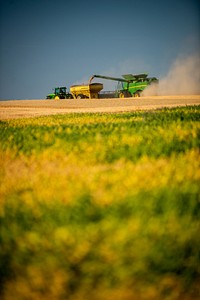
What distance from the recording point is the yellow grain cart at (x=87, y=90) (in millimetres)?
34500

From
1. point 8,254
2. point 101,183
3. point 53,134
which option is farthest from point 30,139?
point 8,254

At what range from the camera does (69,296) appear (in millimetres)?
2193

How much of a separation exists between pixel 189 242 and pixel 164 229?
271mm

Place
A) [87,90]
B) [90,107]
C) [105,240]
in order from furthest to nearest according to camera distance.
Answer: [87,90], [90,107], [105,240]

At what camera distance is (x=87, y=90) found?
34.6m

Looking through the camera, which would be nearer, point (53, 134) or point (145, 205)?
point (145, 205)

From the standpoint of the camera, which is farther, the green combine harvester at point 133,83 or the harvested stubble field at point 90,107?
the green combine harvester at point 133,83

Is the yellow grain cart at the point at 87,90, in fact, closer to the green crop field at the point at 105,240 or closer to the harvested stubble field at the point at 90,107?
the harvested stubble field at the point at 90,107

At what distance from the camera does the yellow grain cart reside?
3450cm

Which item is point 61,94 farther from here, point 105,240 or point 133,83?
point 105,240

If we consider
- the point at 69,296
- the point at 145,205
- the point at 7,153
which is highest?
the point at 7,153

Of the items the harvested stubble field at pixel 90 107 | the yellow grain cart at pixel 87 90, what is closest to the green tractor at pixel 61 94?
the yellow grain cart at pixel 87 90

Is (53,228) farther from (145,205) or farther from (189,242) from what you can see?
(189,242)

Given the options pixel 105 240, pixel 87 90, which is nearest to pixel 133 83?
pixel 87 90
